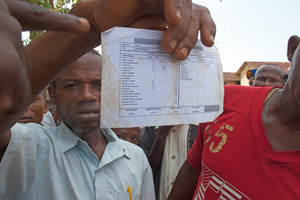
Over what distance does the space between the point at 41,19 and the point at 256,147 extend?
1069 mm

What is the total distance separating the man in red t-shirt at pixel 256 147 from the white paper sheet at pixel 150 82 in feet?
1.37

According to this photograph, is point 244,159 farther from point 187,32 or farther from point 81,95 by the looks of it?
point 81,95

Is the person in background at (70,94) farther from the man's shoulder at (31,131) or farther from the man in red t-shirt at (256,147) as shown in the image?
the man in red t-shirt at (256,147)

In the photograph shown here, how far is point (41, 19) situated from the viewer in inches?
19.6

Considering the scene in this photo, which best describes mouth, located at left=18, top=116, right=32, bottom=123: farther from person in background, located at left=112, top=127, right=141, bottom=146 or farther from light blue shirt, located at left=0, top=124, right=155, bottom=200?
person in background, located at left=112, top=127, right=141, bottom=146

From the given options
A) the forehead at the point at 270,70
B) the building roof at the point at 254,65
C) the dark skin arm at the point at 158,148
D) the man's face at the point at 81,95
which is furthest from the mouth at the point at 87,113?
the building roof at the point at 254,65

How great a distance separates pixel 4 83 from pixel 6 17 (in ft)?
0.41

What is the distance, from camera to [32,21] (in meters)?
0.49

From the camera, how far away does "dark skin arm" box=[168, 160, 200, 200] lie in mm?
1553

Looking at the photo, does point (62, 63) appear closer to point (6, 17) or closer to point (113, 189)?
point (6, 17)

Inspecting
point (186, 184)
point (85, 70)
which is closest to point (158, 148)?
point (186, 184)

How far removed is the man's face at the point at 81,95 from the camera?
4.74ft

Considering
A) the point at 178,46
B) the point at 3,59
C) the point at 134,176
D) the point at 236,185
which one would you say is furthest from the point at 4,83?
the point at 134,176

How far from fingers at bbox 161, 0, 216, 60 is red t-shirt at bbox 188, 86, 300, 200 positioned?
2.09 feet
